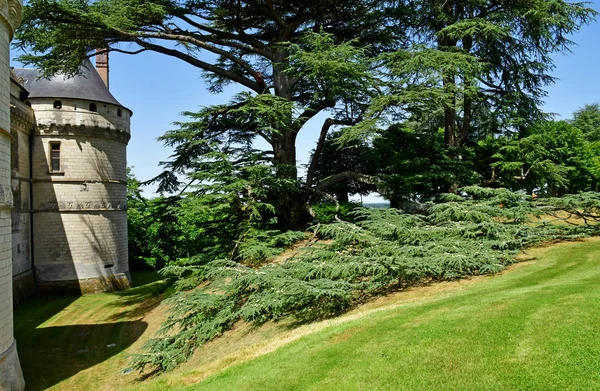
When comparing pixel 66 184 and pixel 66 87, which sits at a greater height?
Answer: pixel 66 87

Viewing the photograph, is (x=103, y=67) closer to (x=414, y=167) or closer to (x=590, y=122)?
(x=414, y=167)

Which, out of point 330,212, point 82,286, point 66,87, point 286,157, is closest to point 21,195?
point 82,286

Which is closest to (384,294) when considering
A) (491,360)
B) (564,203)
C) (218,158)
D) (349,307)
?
(349,307)

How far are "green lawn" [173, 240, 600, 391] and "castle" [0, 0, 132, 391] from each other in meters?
16.0

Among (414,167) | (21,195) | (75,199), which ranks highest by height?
(21,195)

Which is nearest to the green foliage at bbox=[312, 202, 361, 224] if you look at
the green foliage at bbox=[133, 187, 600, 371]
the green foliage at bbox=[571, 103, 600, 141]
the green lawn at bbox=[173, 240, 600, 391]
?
the green foliage at bbox=[133, 187, 600, 371]

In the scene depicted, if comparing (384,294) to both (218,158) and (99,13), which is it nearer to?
(218,158)

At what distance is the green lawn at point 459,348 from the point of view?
5207 millimetres

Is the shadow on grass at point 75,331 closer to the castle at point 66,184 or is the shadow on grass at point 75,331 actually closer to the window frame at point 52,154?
the castle at point 66,184

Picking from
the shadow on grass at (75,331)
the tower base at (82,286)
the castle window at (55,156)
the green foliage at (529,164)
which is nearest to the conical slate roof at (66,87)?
the castle window at (55,156)

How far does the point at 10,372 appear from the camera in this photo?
9234 millimetres

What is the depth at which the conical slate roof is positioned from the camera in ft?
71.6

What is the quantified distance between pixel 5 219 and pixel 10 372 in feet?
10.8

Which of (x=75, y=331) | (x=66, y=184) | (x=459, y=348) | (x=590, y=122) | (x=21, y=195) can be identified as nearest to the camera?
(x=459, y=348)
